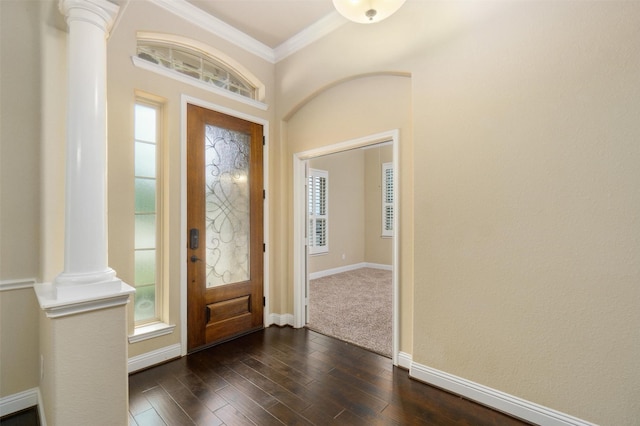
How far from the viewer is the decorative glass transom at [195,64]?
270 centimetres

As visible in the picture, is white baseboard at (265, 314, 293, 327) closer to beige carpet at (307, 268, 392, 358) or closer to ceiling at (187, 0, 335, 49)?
beige carpet at (307, 268, 392, 358)

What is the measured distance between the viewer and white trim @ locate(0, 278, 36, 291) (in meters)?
1.88

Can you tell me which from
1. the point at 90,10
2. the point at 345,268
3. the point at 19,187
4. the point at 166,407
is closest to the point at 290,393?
the point at 166,407

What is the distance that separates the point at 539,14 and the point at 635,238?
58.4 inches

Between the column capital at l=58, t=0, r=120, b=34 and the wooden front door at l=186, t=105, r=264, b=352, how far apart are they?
112cm

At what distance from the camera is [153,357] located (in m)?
2.49

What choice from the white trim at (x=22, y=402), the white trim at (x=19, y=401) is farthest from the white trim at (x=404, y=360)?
the white trim at (x=19, y=401)

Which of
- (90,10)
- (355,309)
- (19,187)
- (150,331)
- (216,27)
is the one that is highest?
(216,27)

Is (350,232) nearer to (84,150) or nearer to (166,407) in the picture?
(166,407)

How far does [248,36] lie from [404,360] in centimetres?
372

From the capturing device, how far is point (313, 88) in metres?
3.13

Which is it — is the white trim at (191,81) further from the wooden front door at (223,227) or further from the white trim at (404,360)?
the white trim at (404,360)

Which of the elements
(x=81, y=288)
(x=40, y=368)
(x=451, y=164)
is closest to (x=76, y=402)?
(x=81, y=288)

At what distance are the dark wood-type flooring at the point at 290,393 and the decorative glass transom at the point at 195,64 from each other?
9.14ft
